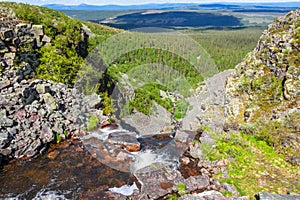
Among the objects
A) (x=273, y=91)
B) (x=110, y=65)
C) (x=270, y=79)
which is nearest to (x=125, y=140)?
(x=273, y=91)

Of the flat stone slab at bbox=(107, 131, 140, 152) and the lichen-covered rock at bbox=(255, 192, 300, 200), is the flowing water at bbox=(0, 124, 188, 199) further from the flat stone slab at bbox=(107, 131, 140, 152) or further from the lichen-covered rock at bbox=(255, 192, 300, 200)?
the lichen-covered rock at bbox=(255, 192, 300, 200)

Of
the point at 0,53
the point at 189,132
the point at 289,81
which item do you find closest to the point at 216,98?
the point at 189,132

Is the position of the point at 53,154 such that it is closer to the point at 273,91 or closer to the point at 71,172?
the point at 71,172

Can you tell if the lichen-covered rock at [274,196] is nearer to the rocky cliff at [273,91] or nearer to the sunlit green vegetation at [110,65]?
the rocky cliff at [273,91]

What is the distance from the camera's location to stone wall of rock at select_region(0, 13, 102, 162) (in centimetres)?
2434

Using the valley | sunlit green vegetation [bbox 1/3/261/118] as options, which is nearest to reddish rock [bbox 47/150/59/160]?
the valley

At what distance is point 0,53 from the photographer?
2922 cm

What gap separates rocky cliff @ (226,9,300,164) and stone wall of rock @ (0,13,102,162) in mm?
16712

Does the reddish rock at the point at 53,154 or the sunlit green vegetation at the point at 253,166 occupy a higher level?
the sunlit green vegetation at the point at 253,166

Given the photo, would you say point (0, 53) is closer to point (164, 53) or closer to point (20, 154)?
point (20, 154)

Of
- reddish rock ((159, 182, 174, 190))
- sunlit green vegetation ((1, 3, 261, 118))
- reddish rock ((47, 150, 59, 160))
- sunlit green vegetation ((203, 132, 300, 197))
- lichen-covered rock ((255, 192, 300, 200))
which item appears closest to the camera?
lichen-covered rock ((255, 192, 300, 200))

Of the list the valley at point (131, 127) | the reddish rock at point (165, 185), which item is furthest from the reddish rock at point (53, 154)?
the reddish rock at point (165, 185)

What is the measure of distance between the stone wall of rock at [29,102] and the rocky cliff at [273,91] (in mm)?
16712

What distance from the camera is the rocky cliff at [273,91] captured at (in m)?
22.7
